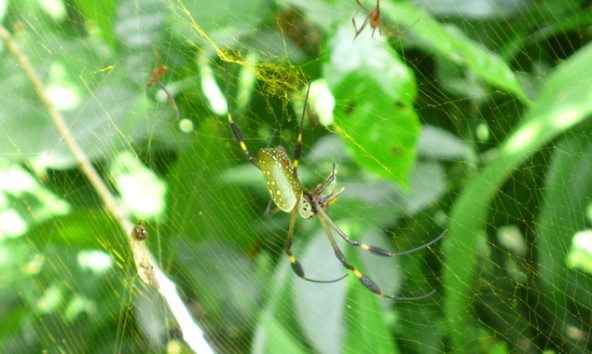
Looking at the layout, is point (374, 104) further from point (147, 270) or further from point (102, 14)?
point (102, 14)

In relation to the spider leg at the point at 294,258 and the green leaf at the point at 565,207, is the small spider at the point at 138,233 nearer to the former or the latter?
the spider leg at the point at 294,258

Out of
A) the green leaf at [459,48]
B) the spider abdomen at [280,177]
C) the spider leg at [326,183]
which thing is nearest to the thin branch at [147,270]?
the spider abdomen at [280,177]

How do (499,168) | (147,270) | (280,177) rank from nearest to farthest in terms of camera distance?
(147,270) < (499,168) < (280,177)

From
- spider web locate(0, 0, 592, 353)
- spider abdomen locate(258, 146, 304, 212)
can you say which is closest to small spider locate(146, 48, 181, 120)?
spider web locate(0, 0, 592, 353)

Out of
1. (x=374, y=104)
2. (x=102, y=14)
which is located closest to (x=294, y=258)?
(x=374, y=104)

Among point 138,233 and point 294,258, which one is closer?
point 138,233
